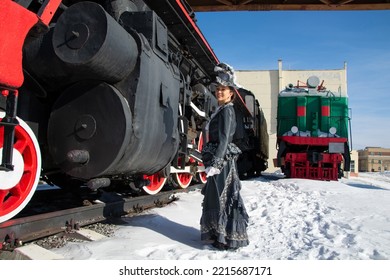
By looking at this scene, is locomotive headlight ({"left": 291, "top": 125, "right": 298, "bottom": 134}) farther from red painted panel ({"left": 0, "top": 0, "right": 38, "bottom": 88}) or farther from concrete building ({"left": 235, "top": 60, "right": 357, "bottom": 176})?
concrete building ({"left": 235, "top": 60, "right": 357, "bottom": 176})

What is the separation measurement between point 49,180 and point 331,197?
4.56 metres

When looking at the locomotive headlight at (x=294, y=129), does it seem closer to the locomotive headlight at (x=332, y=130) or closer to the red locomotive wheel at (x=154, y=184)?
the locomotive headlight at (x=332, y=130)

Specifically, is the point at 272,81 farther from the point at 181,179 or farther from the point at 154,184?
the point at 154,184

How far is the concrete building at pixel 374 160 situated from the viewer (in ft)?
143

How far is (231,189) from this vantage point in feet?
10.5

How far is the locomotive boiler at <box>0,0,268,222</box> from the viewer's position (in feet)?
7.87

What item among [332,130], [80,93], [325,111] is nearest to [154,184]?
[80,93]

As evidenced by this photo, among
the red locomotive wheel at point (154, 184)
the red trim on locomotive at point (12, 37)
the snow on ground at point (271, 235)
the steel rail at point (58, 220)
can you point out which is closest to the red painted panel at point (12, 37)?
the red trim on locomotive at point (12, 37)

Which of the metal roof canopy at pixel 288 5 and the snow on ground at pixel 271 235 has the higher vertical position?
the metal roof canopy at pixel 288 5

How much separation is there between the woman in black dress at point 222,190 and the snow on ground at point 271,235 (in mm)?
120

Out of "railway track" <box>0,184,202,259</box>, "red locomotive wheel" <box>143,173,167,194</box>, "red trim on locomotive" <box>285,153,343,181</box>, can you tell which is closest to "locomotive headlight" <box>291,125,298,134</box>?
"red trim on locomotive" <box>285,153,343,181</box>

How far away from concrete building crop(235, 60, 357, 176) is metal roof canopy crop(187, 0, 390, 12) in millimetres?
23748

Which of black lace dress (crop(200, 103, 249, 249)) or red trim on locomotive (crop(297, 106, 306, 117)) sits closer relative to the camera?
black lace dress (crop(200, 103, 249, 249))
